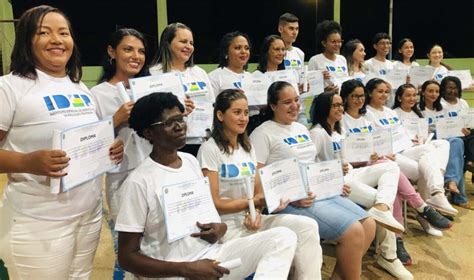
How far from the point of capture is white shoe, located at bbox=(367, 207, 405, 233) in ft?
7.91

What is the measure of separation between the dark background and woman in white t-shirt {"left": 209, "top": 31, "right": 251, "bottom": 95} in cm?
336

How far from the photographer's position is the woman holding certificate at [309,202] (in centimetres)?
221

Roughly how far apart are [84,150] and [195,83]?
1.09m

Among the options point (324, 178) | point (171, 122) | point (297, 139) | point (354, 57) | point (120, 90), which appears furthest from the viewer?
point (354, 57)

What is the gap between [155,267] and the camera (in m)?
1.50

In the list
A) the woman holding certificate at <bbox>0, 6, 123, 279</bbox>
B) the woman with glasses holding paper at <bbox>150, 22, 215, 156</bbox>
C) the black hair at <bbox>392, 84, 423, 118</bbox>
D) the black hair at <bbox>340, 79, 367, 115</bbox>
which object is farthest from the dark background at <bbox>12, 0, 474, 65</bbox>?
the woman holding certificate at <bbox>0, 6, 123, 279</bbox>

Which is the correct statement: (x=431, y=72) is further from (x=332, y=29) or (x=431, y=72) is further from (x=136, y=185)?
(x=136, y=185)

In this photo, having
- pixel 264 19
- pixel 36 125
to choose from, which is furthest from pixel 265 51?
pixel 264 19

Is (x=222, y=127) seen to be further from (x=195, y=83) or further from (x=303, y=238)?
(x=303, y=238)

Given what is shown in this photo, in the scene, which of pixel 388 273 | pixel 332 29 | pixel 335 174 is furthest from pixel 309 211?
pixel 332 29

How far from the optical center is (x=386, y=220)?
2418 mm

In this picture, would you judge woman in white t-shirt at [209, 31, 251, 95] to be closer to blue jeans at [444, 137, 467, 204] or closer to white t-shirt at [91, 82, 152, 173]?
white t-shirt at [91, 82, 152, 173]

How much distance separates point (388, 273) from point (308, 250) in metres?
1.07

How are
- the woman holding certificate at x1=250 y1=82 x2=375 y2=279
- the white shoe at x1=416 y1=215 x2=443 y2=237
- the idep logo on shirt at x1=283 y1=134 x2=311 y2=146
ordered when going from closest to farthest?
the woman holding certificate at x1=250 y1=82 x2=375 y2=279 → the idep logo on shirt at x1=283 y1=134 x2=311 y2=146 → the white shoe at x1=416 y1=215 x2=443 y2=237
